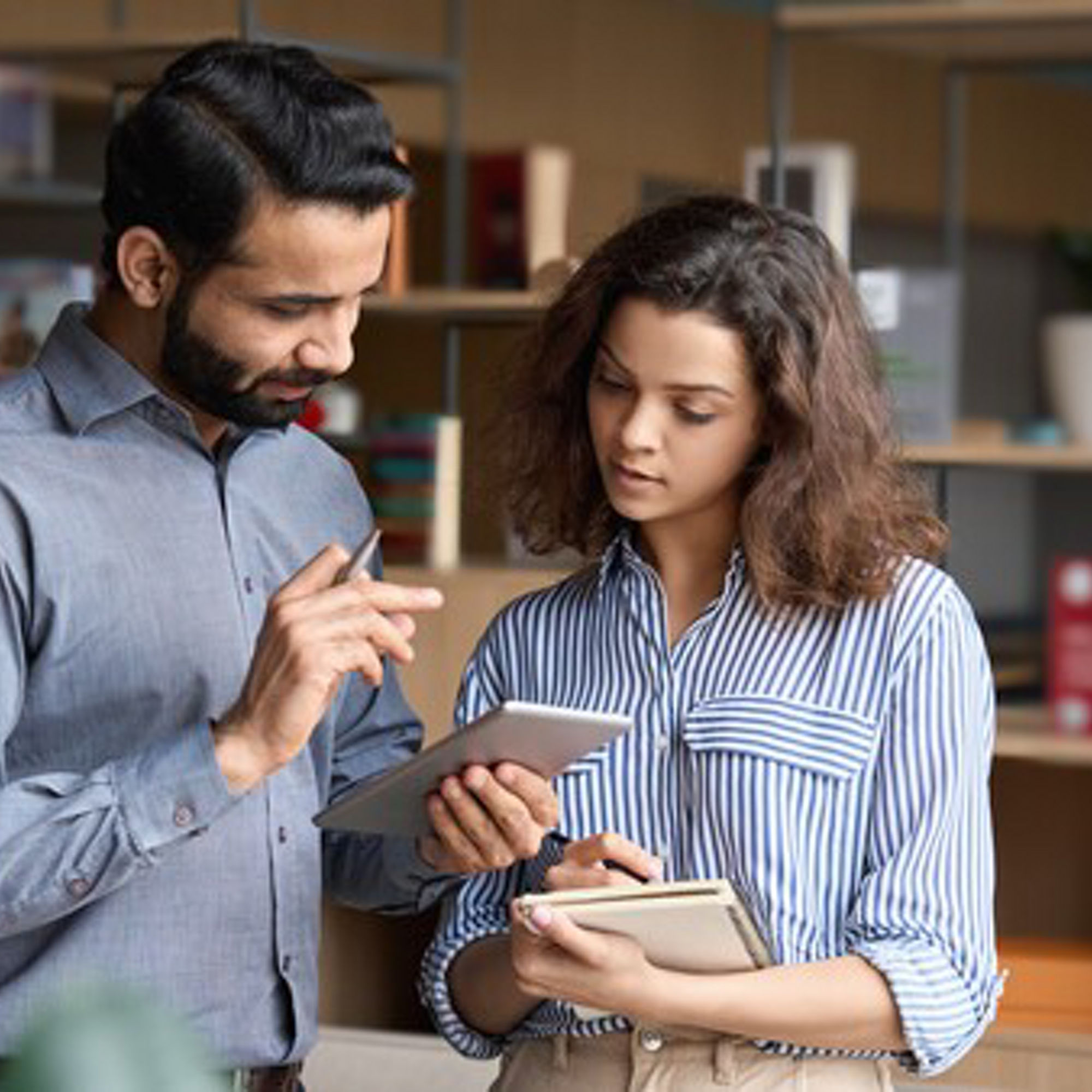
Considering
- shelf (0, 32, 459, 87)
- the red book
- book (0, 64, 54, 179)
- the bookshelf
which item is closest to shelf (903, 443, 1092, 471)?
the bookshelf

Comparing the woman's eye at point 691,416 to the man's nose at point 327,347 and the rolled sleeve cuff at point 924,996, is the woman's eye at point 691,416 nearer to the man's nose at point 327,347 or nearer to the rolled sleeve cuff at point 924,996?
the man's nose at point 327,347

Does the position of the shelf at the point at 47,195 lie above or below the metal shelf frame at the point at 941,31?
below

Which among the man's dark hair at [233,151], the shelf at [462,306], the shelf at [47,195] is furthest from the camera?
the shelf at [47,195]

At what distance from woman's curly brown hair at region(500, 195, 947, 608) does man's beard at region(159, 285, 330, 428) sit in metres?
0.25

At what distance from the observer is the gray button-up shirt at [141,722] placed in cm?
145

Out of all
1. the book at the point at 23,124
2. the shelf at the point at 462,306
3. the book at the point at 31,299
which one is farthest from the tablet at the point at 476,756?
the book at the point at 23,124

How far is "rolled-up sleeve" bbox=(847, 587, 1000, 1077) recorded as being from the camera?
5.10 feet

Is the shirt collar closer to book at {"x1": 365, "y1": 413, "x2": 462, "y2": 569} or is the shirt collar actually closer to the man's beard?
the man's beard

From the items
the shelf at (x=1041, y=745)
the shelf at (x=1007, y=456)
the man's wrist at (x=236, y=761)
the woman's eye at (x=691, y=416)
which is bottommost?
the shelf at (x=1041, y=745)

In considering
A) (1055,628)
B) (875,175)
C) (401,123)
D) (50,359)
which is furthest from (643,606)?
(875,175)

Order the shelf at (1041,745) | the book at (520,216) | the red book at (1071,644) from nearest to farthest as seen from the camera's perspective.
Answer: the shelf at (1041,745) → the red book at (1071,644) → the book at (520,216)

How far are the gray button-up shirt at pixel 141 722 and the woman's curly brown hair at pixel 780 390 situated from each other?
0.23 meters

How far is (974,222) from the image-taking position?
A: 8.61 metres

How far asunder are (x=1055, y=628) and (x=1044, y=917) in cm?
49
